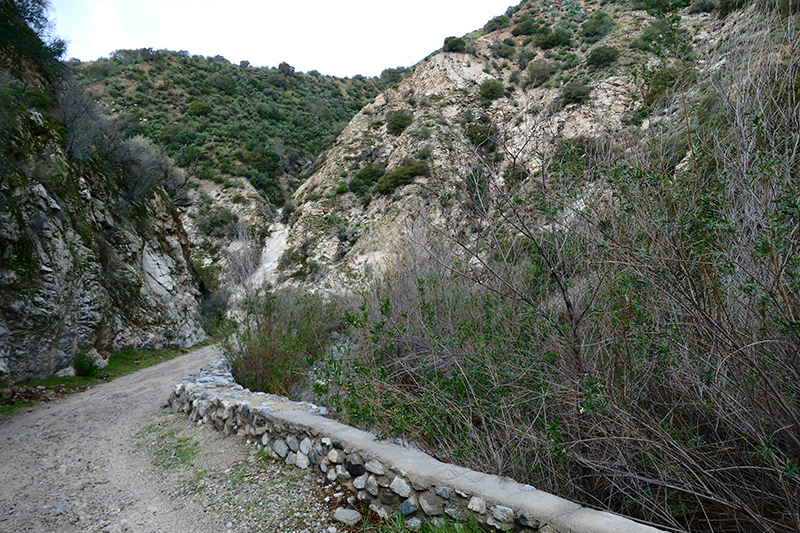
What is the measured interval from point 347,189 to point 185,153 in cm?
1252

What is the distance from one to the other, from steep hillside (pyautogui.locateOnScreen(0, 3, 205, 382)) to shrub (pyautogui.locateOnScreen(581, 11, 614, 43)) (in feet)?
89.1

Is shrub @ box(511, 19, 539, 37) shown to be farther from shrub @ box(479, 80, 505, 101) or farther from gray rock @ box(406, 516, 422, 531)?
gray rock @ box(406, 516, 422, 531)

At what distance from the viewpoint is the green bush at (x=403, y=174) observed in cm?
2155

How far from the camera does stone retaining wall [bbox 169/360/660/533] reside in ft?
6.15

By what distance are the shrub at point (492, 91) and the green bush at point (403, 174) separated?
723 cm

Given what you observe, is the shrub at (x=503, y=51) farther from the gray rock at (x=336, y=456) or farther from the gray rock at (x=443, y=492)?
the gray rock at (x=443, y=492)

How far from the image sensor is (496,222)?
3051 millimetres

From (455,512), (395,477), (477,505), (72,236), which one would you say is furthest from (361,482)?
(72,236)

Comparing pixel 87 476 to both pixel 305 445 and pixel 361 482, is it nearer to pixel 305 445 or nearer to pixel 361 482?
pixel 305 445

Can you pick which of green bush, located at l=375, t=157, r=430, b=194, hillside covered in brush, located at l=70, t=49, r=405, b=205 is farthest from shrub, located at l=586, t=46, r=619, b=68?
hillside covered in brush, located at l=70, t=49, r=405, b=205

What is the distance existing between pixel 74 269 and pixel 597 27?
1226 inches

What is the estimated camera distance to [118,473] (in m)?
3.94

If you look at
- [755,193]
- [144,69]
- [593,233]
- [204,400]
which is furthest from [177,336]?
[144,69]

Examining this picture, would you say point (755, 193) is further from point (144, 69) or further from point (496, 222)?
point (144, 69)
